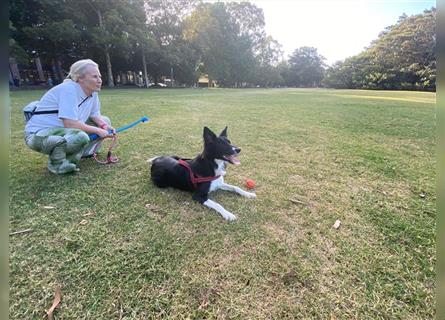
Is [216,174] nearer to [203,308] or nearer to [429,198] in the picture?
[203,308]

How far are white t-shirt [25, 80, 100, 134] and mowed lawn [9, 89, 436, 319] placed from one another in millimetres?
766

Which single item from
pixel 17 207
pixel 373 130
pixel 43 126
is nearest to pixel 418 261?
pixel 17 207

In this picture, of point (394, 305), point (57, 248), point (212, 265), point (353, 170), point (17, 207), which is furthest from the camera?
point (353, 170)

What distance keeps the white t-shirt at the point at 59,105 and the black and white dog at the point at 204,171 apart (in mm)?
1388

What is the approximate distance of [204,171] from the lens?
2.81 m

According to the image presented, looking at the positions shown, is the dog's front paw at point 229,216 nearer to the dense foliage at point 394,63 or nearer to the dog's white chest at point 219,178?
the dog's white chest at point 219,178

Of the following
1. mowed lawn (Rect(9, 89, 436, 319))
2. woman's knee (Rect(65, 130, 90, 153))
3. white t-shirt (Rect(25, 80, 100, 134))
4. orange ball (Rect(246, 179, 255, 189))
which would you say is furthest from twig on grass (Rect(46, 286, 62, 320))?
orange ball (Rect(246, 179, 255, 189))

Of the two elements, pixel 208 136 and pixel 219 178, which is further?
pixel 219 178

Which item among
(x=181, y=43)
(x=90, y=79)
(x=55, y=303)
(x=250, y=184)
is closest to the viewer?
(x=55, y=303)

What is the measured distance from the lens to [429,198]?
2801 millimetres

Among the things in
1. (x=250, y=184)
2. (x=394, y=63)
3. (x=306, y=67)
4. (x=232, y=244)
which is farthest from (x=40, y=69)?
(x=306, y=67)

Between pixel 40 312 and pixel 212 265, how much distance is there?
1.19 m

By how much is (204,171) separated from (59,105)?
2.11 m

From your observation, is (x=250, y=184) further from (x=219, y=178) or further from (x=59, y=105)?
(x=59, y=105)
